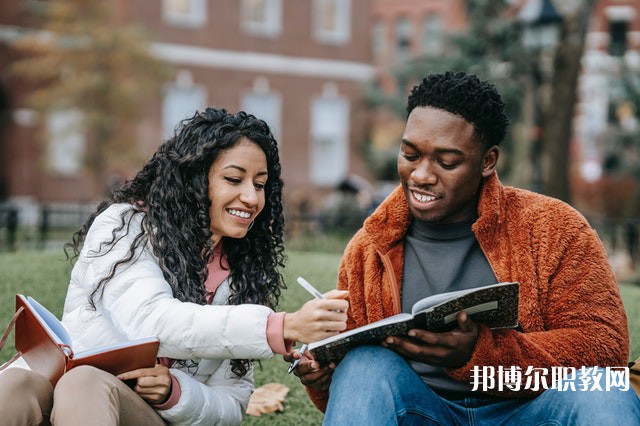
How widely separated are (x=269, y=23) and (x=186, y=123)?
21.3m

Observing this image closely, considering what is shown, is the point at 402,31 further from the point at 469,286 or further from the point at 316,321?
the point at 316,321

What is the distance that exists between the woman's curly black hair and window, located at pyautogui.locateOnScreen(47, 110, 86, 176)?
15.3m

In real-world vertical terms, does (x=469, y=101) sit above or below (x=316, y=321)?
above

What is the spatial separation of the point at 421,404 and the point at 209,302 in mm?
825

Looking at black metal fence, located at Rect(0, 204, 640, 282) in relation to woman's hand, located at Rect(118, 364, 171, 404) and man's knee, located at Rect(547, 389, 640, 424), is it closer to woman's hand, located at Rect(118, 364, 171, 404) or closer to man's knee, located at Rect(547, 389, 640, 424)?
woman's hand, located at Rect(118, 364, 171, 404)

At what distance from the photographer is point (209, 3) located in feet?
73.3

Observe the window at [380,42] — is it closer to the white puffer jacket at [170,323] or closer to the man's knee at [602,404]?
the white puffer jacket at [170,323]

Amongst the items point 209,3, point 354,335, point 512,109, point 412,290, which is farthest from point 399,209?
point 209,3

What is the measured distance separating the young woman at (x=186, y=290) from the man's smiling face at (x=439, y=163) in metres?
0.53

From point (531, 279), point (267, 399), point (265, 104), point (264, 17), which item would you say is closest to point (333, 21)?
point (264, 17)

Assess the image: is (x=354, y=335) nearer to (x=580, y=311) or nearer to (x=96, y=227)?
(x=580, y=311)

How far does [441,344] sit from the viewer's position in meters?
2.52

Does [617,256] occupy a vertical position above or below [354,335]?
below

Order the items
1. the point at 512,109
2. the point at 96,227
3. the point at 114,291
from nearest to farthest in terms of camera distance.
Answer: the point at 114,291 < the point at 96,227 < the point at 512,109
